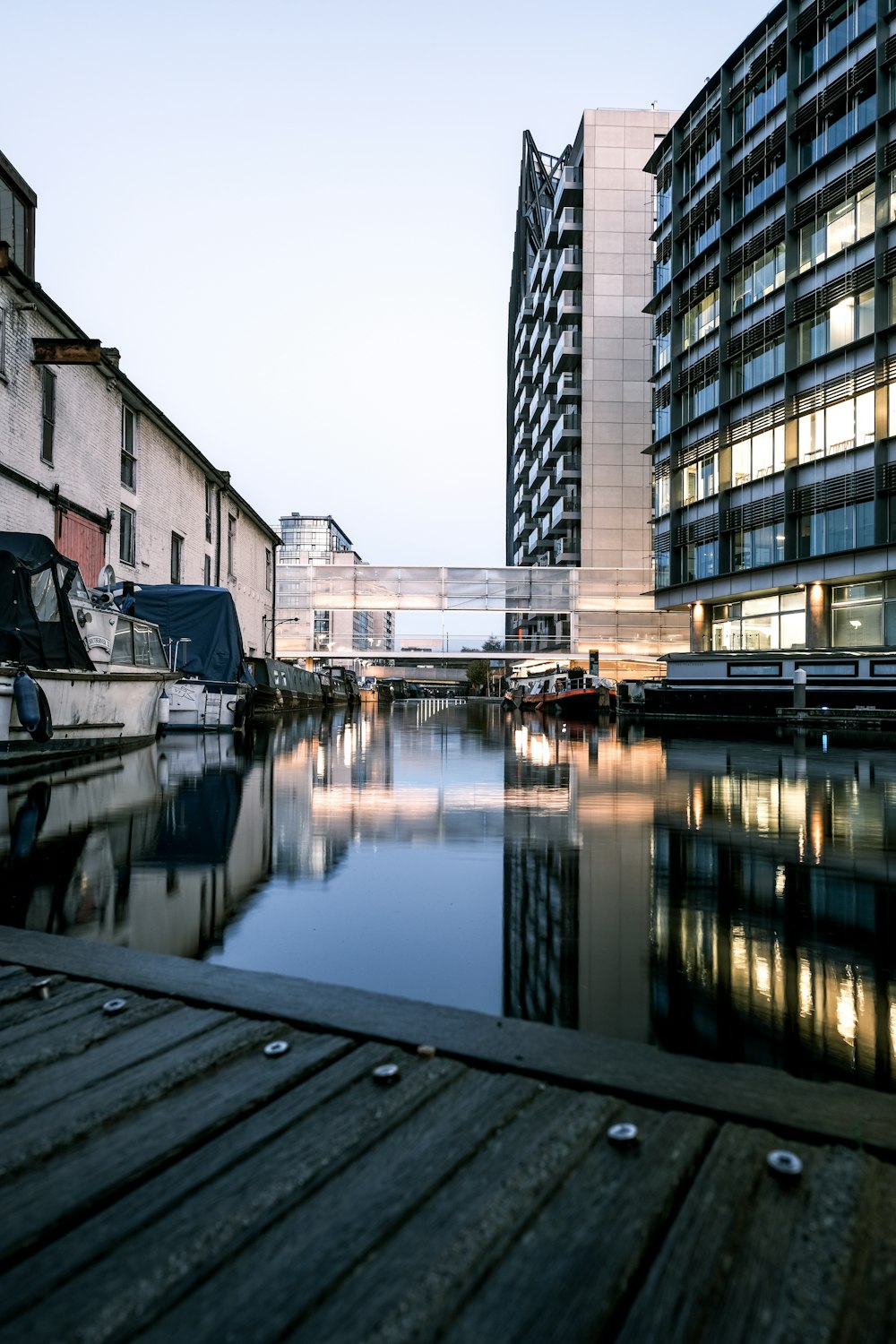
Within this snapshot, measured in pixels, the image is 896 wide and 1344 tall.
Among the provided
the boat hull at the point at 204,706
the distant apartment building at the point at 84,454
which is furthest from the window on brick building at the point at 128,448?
the boat hull at the point at 204,706

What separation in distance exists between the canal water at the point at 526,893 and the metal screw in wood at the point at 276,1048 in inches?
34.0

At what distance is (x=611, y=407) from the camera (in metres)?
67.1

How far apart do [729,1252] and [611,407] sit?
229ft

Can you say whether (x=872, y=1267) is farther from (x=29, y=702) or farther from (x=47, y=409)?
(x=47, y=409)

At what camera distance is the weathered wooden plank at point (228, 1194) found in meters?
1.41

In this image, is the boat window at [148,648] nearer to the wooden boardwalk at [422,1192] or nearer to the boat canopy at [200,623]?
the boat canopy at [200,623]

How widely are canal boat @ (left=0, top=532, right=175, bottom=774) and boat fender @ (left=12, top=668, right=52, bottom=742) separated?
1cm

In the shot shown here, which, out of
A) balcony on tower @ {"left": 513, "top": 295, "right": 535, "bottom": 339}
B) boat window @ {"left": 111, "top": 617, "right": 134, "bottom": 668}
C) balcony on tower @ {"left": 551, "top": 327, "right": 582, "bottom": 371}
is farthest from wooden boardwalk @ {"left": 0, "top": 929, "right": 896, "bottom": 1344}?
balcony on tower @ {"left": 513, "top": 295, "right": 535, "bottom": 339}

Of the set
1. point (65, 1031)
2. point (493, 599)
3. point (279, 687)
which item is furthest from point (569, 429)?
point (65, 1031)

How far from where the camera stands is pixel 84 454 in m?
21.9

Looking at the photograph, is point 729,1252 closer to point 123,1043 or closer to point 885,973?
point 123,1043

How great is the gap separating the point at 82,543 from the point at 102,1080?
2159 cm

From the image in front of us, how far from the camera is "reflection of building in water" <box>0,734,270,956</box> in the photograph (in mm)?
4266

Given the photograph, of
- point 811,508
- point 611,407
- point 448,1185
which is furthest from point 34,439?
point 611,407
